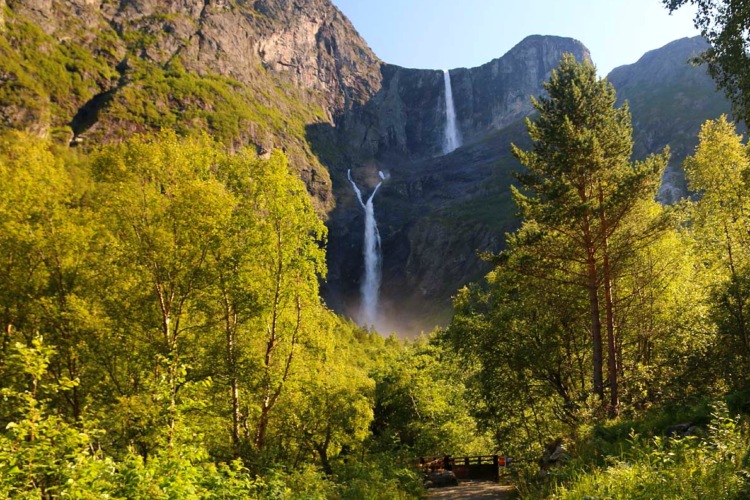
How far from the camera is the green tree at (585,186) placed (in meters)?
14.6

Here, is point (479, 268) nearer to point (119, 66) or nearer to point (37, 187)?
point (37, 187)

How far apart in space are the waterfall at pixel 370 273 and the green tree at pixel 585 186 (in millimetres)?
99118

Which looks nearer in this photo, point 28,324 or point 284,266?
point 28,324

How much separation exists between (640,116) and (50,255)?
179235 millimetres

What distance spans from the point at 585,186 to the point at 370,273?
117 meters

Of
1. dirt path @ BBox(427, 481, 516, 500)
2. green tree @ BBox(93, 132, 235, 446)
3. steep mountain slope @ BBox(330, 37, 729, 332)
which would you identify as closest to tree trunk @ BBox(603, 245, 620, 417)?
dirt path @ BBox(427, 481, 516, 500)

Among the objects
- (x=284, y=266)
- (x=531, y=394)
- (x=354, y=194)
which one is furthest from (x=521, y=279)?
(x=354, y=194)

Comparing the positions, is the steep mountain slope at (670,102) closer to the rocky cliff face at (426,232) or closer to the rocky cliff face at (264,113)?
the rocky cliff face at (264,113)

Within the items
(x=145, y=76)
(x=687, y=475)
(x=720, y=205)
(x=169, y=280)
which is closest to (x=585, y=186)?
(x=720, y=205)

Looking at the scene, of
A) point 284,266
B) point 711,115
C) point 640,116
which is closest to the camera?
point 284,266

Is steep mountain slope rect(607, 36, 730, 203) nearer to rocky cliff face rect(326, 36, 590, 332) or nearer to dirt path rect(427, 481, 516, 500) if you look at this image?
rocky cliff face rect(326, 36, 590, 332)

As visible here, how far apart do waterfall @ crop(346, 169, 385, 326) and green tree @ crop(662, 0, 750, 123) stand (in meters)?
104

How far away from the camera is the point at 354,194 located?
168m

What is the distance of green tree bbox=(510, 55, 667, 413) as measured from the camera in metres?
14.6
